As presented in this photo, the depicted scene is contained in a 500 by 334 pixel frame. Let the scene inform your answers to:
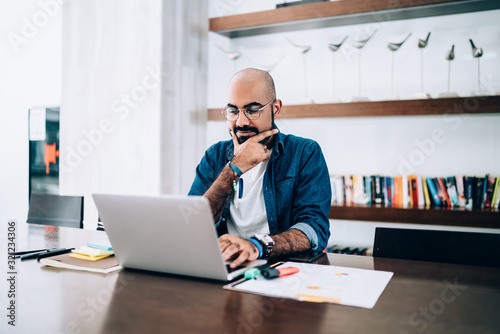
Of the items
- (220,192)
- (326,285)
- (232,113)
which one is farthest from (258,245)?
(232,113)

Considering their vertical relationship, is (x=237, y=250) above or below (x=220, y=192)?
below

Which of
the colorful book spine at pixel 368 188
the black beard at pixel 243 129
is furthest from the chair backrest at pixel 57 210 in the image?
the colorful book spine at pixel 368 188

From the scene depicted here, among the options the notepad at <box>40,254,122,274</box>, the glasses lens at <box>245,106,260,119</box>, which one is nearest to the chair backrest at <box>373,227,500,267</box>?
the glasses lens at <box>245,106,260,119</box>

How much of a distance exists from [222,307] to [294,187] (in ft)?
2.82

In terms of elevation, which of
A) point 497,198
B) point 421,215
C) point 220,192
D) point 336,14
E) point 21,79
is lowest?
point 421,215

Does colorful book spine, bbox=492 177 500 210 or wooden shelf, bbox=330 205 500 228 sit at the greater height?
colorful book spine, bbox=492 177 500 210

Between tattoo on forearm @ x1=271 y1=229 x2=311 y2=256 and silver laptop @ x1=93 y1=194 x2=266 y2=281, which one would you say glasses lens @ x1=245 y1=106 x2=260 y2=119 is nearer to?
tattoo on forearm @ x1=271 y1=229 x2=311 y2=256

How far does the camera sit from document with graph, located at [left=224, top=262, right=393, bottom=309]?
0.82 meters

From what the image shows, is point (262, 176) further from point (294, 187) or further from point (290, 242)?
point (290, 242)

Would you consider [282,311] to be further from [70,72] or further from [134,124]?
[70,72]

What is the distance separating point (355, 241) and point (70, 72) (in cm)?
271

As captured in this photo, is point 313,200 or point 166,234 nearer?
point 166,234

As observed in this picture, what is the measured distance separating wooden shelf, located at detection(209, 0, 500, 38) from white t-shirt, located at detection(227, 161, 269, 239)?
1.67 metres

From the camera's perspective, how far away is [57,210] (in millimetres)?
2057
